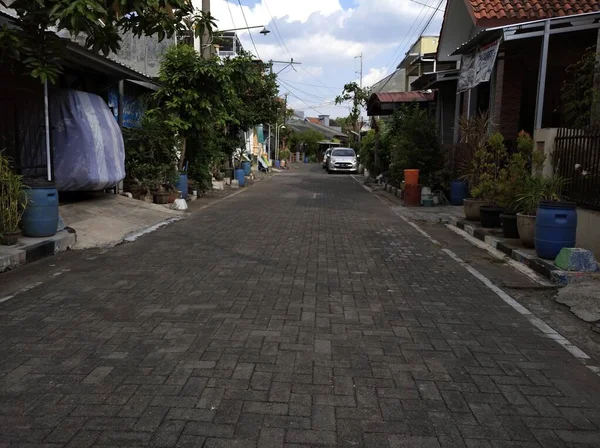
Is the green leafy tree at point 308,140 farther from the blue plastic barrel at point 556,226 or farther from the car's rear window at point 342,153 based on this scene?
the blue plastic barrel at point 556,226

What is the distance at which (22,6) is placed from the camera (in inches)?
216

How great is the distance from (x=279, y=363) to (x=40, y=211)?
560 cm

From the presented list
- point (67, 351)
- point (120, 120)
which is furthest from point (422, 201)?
point (67, 351)

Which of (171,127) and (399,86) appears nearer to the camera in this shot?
(171,127)

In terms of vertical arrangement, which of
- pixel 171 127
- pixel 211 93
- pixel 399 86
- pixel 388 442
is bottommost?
pixel 388 442

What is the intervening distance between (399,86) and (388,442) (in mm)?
40448

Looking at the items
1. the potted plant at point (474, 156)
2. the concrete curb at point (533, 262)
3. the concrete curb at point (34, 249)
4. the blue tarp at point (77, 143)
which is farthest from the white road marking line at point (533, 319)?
the blue tarp at point (77, 143)

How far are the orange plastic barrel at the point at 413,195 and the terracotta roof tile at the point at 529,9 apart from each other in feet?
16.2

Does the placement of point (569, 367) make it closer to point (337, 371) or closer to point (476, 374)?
point (476, 374)

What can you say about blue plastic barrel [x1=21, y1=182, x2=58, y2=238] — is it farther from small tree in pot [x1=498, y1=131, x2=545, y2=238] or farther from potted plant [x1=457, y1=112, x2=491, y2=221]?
potted plant [x1=457, y1=112, x2=491, y2=221]

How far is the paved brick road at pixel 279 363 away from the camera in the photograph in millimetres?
3227

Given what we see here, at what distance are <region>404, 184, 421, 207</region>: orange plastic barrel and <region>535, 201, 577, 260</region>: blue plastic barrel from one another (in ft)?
28.0

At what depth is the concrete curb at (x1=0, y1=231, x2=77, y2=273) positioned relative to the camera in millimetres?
7095

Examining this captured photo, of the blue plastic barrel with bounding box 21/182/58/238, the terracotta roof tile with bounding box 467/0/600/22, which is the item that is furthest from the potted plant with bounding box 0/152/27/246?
the terracotta roof tile with bounding box 467/0/600/22
